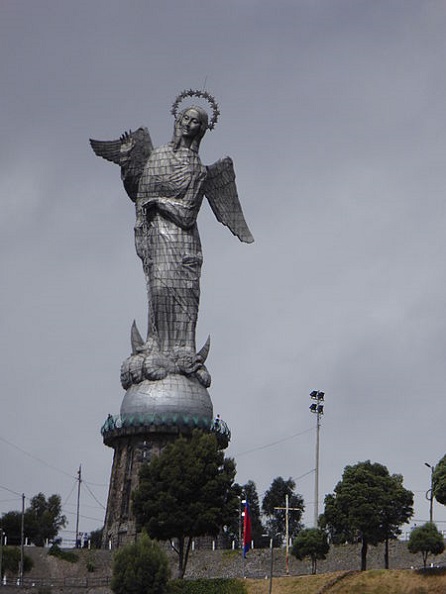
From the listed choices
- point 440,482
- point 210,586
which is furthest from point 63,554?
point 440,482

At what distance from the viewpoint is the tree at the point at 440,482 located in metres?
97.7

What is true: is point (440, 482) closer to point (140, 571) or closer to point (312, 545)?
point (312, 545)

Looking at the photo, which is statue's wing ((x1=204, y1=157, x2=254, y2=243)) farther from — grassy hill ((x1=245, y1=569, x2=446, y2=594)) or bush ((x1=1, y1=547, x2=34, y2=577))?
→ grassy hill ((x1=245, y1=569, x2=446, y2=594))

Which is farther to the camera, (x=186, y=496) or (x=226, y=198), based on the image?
(x=226, y=198)

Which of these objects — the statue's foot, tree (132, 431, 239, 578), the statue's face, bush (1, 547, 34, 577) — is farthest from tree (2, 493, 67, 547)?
the statue's face

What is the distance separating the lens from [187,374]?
413 ft

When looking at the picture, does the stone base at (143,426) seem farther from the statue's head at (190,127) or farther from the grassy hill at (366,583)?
the grassy hill at (366,583)

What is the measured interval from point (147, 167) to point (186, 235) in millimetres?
6279

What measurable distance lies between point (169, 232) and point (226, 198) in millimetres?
6585

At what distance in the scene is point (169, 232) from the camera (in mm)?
128000

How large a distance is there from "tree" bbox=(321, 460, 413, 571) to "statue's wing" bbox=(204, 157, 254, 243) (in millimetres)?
33712

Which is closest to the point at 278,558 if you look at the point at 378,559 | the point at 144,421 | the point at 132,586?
the point at 378,559

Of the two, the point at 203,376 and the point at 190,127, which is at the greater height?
the point at 190,127

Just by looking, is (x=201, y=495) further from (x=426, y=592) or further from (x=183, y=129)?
(x=183, y=129)
